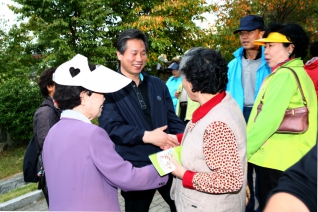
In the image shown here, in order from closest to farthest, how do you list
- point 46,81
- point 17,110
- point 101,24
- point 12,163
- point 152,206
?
point 46,81
point 152,206
point 12,163
point 17,110
point 101,24

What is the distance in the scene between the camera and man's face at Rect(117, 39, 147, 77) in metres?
2.69

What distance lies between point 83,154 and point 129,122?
1.02 meters

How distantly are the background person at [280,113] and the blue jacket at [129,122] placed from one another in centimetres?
82

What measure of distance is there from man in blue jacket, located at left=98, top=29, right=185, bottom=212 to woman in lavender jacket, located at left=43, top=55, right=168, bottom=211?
61 centimetres

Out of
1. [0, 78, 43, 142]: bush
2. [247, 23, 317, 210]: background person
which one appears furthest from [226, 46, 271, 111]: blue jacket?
[0, 78, 43, 142]: bush

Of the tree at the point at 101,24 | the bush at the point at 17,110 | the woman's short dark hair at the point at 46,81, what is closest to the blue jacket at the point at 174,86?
the woman's short dark hair at the point at 46,81

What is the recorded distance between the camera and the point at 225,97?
196 cm

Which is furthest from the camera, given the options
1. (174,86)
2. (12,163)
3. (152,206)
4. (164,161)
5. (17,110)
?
(17,110)

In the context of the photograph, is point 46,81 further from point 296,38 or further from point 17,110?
point 17,110

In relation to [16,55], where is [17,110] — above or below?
below

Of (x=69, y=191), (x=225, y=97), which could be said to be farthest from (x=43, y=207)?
(x=225, y=97)

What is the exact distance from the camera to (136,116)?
261 centimetres

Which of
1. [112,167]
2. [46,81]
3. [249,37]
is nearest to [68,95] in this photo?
[112,167]

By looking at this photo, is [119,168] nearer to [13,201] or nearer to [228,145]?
[228,145]
